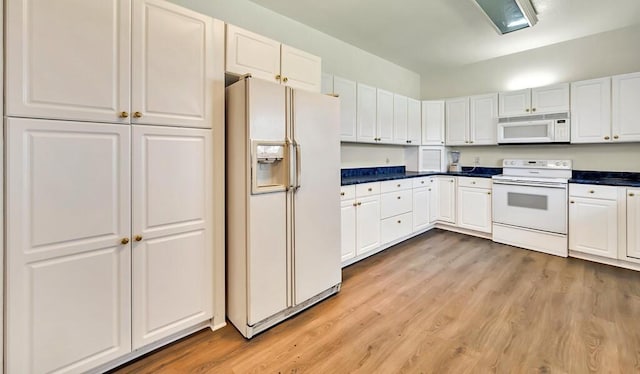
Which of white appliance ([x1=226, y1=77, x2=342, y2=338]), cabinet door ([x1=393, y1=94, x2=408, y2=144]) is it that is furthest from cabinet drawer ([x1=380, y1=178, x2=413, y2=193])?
white appliance ([x1=226, y1=77, x2=342, y2=338])

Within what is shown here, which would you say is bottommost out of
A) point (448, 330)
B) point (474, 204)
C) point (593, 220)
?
point (448, 330)

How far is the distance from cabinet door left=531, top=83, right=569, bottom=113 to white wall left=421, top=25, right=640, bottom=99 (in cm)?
33

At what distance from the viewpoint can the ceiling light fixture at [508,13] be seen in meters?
2.68

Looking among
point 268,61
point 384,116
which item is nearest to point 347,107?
point 384,116

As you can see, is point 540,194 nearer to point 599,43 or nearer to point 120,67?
point 599,43

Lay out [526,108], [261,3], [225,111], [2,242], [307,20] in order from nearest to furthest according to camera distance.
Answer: [2,242]
[225,111]
[261,3]
[307,20]
[526,108]

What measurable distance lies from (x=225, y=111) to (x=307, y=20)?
5.93 ft

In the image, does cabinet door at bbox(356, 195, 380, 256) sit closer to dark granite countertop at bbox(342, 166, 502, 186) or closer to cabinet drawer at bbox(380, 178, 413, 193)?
cabinet drawer at bbox(380, 178, 413, 193)

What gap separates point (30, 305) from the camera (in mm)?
1396

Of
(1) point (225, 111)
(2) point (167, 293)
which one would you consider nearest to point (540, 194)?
(1) point (225, 111)

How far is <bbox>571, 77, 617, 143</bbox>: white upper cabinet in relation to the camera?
341cm

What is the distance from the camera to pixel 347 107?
3.52m

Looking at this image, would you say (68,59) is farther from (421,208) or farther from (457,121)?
(457,121)

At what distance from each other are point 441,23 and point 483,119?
175 centimetres
